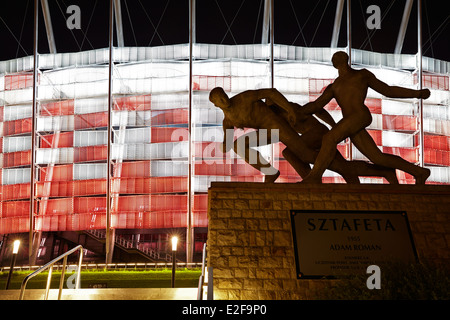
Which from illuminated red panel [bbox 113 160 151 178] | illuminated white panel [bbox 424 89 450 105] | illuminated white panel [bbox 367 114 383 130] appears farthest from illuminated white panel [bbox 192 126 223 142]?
illuminated white panel [bbox 424 89 450 105]

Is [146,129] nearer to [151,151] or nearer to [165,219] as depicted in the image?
[151,151]

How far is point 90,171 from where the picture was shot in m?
35.1

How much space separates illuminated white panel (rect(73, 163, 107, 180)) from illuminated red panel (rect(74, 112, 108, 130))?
121 inches

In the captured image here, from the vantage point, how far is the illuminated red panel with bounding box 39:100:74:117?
3659 cm

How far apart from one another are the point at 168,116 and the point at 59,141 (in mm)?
8394

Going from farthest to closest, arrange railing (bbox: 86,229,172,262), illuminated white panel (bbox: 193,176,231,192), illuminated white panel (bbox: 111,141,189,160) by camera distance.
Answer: railing (bbox: 86,229,172,262), illuminated white panel (bbox: 111,141,189,160), illuminated white panel (bbox: 193,176,231,192)

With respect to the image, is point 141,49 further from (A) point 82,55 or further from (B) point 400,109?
(B) point 400,109

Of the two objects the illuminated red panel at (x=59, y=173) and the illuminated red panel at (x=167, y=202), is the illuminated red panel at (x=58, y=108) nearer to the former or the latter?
the illuminated red panel at (x=59, y=173)

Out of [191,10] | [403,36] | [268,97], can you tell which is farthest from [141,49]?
[268,97]

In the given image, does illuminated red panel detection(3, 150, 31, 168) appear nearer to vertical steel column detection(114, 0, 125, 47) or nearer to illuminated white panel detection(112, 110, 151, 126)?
illuminated white panel detection(112, 110, 151, 126)

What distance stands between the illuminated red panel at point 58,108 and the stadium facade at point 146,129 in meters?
0.09

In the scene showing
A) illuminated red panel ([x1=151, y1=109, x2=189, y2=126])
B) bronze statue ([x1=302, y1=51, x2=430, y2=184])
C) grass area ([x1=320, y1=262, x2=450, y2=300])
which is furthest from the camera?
illuminated red panel ([x1=151, y1=109, x2=189, y2=126])

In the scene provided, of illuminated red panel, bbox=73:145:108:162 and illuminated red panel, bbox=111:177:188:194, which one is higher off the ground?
illuminated red panel, bbox=73:145:108:162

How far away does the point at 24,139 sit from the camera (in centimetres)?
3666
